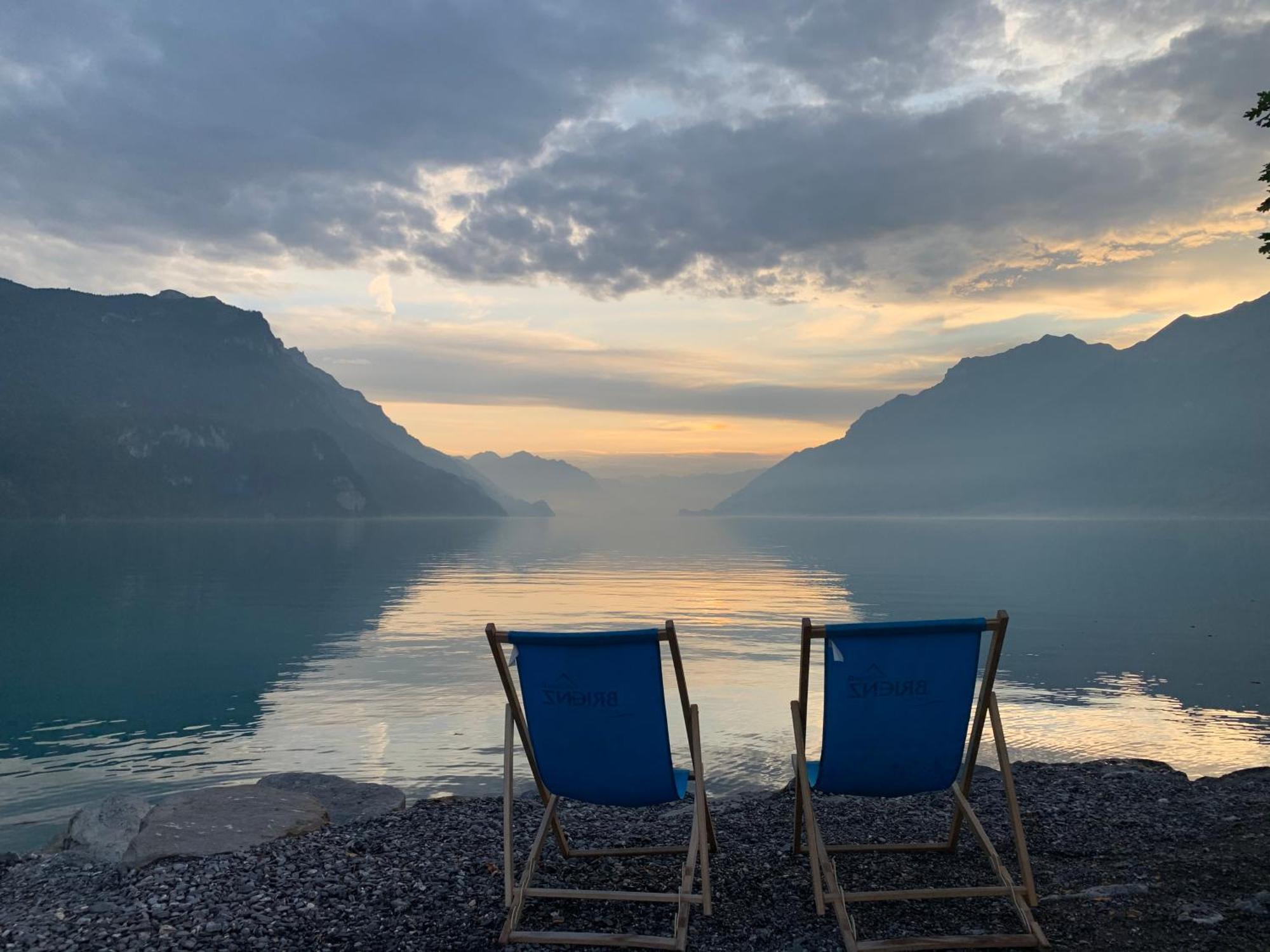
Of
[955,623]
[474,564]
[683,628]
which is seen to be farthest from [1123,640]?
[474,564]

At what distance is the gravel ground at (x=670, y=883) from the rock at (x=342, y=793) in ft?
5.92

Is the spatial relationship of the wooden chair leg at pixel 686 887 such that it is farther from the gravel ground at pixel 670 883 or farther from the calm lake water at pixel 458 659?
the calm lake water at pixel 458 659

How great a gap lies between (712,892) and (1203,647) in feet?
74.7

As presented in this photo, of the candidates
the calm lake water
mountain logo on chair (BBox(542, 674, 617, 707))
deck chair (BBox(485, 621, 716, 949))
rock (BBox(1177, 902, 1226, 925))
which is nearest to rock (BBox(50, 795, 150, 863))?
the calm lake water

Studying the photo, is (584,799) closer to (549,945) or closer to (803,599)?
(549,945)

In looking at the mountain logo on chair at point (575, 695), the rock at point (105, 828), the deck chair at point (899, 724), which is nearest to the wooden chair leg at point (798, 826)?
the deck chair at point (899, 724)

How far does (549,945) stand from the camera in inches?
176

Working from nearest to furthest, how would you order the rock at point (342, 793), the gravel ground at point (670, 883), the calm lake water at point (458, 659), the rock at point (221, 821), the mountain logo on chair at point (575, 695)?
the gravel ground at point (670, 883)
the mountain logo on chair at point (575, 695)
the rock at point (221, 821)
the rock at point (342, 793)
the calm lake water at point (458, 659)

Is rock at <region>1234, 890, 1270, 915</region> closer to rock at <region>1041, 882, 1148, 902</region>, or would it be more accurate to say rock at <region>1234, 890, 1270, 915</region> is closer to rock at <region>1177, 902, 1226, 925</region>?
rock at <region>1177, 902, 1226, 925</region>

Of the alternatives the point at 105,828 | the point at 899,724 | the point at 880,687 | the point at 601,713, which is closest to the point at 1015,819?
the point at 899,724

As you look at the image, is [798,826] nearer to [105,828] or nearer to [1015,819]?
[1015,819]

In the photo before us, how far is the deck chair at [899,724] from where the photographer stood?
4.62 metres

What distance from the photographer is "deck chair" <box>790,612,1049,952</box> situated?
462 cm

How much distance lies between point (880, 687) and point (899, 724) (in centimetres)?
26
